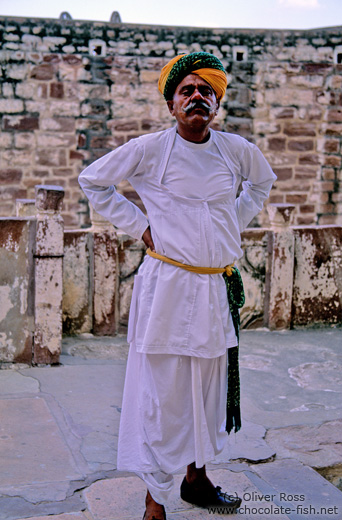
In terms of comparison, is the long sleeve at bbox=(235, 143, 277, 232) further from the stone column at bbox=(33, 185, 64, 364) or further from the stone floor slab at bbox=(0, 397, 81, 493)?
the stone column at bbox=(33, 185, 64, 364)

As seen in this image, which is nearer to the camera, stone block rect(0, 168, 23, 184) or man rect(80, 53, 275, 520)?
man rect(80, 53, 275, 520)

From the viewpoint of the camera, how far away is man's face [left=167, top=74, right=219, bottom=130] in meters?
2.56

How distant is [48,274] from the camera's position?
14.7 ft

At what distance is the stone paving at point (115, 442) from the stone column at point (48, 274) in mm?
152

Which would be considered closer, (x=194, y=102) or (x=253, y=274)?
(x=194, y=102)

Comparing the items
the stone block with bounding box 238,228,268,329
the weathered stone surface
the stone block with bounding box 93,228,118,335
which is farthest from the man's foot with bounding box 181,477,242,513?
the stone block with bounding box 238,228,268,329

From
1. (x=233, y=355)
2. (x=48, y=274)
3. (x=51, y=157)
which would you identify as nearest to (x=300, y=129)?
(x=51, y=157)

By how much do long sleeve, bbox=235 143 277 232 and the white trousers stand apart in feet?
2.31

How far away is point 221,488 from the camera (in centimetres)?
288

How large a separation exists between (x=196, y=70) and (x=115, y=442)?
1826 mm

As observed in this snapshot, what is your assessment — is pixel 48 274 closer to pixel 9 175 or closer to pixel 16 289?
pixel 16 289

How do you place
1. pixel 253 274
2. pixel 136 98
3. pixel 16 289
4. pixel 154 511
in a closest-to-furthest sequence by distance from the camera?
pixel 154 511
pixel 16 289
pixel 253 274
pixel 136 98

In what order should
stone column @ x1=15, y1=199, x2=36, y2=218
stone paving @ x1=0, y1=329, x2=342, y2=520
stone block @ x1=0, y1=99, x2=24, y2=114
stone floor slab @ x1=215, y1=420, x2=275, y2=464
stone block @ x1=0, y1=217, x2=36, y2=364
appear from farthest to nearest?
stone block @ x1=0, y1=99, x2=24, y2=114 → stone column @ x1=15, y1=199, x2=36, y2=218 → stone block @ x1=0, y1=217, x2=36, y2=364 → stone floor slab @ x1=215, y1=420, x2=275, y2=464 → stone paving @ x1=0, y1=329, x2=342, y2=520

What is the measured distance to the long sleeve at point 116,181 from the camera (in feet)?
8.64
